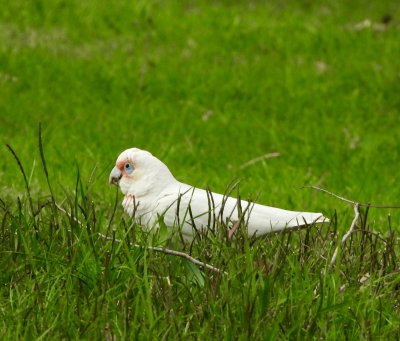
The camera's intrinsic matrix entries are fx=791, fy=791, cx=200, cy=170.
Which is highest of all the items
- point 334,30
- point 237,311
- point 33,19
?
point 334,30

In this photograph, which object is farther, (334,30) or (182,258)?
(334,30)

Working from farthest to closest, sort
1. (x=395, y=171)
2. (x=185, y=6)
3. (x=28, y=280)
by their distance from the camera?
(x=185, y=6), (x=395, y=171), (x=28, y=280)

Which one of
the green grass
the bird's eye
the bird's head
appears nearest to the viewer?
the green grass

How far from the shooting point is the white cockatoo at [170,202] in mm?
3861

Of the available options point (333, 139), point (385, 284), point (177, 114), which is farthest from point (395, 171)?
point (385, 284)

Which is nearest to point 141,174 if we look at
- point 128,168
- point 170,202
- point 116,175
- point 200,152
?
point 128,168

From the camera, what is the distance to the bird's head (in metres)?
4.30

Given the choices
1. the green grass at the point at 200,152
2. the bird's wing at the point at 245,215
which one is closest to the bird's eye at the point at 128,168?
the green grass at the point at 200,152

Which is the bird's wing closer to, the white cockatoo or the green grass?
the white cockatoo

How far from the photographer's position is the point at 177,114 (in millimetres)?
7973

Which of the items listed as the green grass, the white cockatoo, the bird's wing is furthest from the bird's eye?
the bird's wing

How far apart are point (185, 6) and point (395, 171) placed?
16.2ft

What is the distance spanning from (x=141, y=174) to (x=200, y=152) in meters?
2.83

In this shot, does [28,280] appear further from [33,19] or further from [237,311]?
[33,19]
